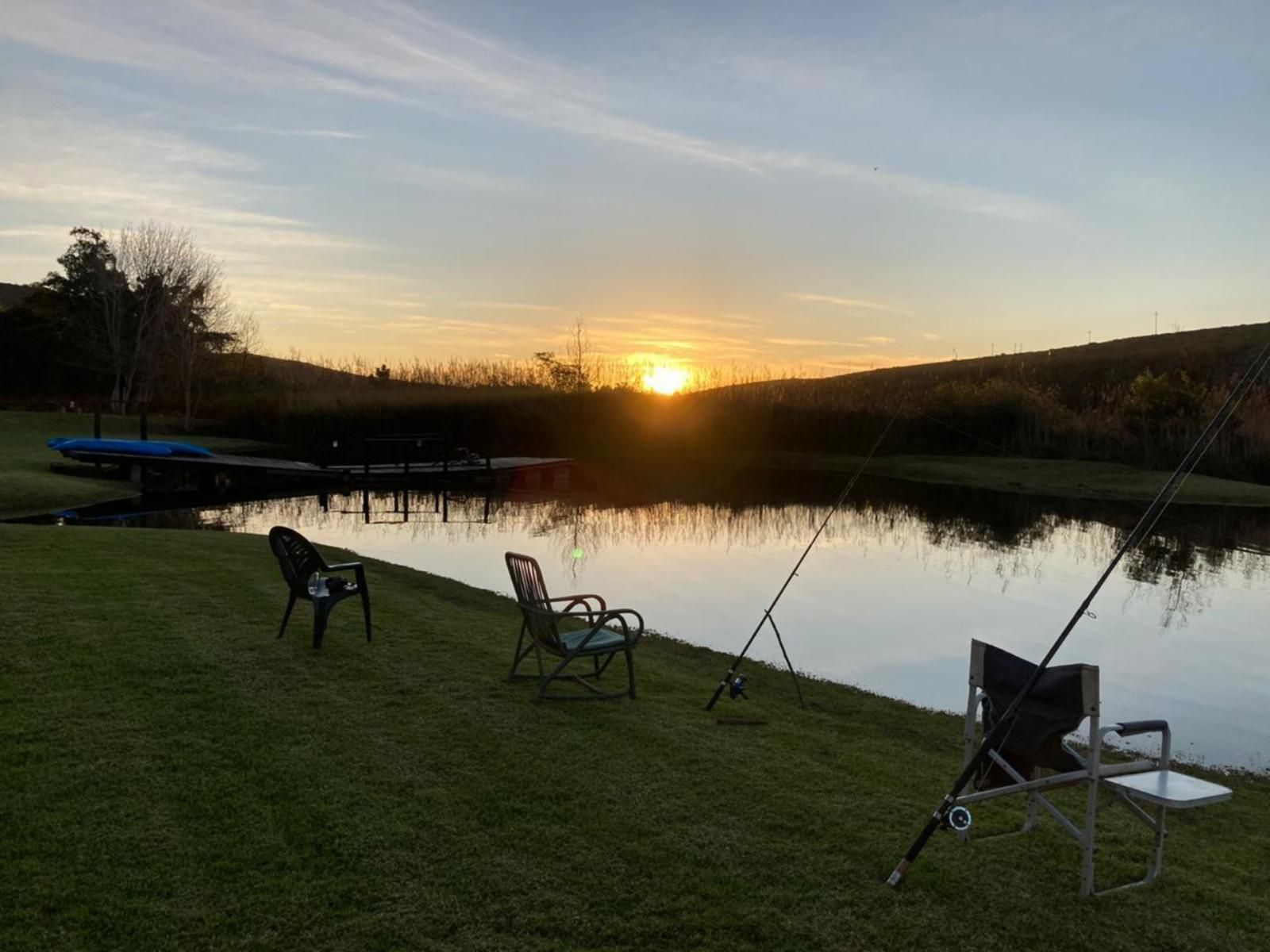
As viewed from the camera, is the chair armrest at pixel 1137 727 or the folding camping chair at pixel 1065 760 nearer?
the folding camping chair at pixel 1065 760

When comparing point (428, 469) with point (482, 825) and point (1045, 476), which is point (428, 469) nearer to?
point (1045, 476)

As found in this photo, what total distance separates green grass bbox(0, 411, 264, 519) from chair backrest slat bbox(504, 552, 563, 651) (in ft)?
45.2

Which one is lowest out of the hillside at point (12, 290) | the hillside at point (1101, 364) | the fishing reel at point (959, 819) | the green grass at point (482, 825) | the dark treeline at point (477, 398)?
the green grass at point (482, 825)

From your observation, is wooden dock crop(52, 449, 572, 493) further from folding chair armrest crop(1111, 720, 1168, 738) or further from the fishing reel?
folding chair armrest crop(1111, 720, 1168, 738)

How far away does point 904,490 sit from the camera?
27266mm

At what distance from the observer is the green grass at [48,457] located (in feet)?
57.3

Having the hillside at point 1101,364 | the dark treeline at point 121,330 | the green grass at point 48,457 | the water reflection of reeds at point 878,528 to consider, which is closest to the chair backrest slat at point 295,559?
the water reflection of reeds at point 878,528

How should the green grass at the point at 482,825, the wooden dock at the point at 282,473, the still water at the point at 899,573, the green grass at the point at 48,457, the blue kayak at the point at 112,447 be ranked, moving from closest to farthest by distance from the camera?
the green grass at the point at 482,825, the still water at the point at 899,573, the green grass at the point at 48,457, the blue kayak at the point at 112,447, the wooden dock at the point at 282,473

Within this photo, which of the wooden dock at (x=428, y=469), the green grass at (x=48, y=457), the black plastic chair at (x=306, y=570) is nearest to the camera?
the black plastic chair at (x=306, y=570)

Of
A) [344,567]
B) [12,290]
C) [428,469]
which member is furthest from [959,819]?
[12,290]

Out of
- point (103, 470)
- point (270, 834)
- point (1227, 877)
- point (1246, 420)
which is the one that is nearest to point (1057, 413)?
point (1246, 420)

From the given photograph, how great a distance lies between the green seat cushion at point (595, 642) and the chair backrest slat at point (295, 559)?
6.09 feet

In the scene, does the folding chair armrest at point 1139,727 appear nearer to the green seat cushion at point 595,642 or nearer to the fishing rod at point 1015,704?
the fishing rod at point 1015,704

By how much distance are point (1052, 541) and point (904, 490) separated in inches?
377
